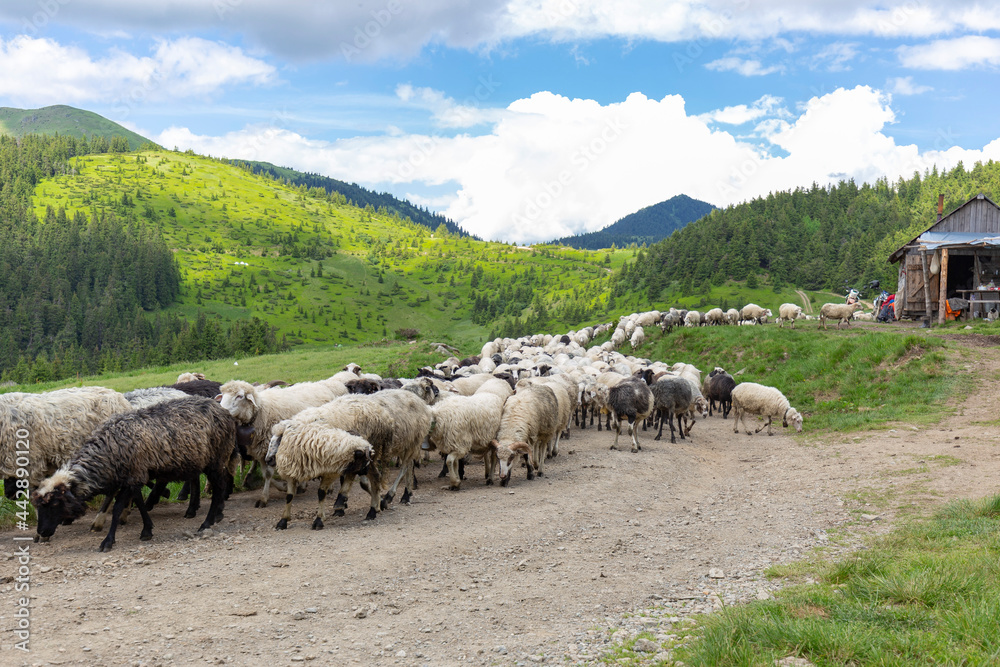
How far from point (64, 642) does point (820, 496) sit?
38.0ft

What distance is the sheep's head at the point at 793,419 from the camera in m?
19.0

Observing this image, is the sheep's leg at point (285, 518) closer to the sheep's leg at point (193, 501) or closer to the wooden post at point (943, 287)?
the sheep's leg at point (193, 501)

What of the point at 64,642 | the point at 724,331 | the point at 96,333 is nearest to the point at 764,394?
the point at 724,331

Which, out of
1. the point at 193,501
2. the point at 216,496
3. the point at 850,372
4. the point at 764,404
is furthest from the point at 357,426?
the point at 850,372

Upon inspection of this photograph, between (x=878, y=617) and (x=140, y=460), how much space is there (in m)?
9.67

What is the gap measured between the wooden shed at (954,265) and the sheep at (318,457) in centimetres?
3111

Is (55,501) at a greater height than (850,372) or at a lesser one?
lesser

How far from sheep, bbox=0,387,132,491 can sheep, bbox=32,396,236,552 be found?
120cm

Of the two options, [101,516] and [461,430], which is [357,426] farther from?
[101,516]

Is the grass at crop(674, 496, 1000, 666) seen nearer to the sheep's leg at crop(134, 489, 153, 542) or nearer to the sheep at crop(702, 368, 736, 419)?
the sheep's leg at crop(134, 489, 153, 542)

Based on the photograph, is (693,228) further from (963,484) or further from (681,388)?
(963,484)

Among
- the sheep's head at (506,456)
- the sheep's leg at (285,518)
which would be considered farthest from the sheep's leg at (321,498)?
the sheep's head at (506,456)

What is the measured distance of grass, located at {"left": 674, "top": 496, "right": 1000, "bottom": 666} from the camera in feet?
14.2

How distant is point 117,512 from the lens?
8.65 meters
